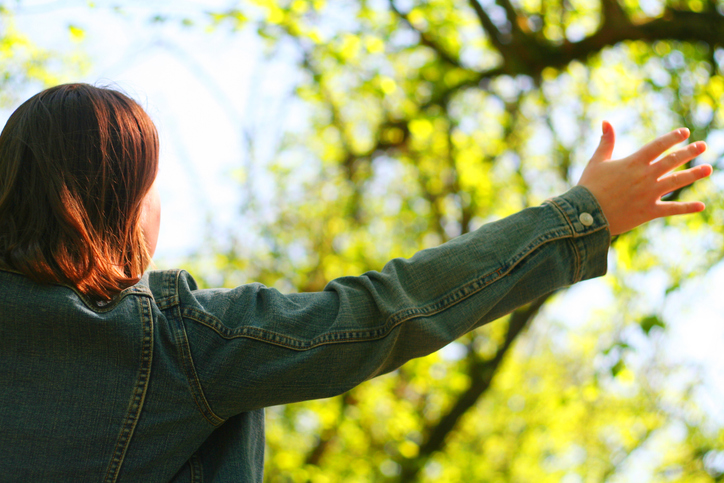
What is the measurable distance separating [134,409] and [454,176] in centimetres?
367

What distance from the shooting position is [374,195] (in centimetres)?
463

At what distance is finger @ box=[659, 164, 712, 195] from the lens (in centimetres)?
105

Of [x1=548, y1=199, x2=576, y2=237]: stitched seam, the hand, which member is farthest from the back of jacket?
the hand

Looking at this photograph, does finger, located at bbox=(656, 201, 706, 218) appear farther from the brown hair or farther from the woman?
the brown hair

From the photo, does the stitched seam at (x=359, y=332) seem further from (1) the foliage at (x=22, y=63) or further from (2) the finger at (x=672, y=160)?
(1) the foliage at (x=22, y=63)

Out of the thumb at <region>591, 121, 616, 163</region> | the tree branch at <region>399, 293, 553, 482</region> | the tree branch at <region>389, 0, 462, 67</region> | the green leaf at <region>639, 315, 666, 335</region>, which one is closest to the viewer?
the thumb at <region>591, 121, 616, 163</region>

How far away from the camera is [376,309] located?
3.14ft

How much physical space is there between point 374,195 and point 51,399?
3.89 m

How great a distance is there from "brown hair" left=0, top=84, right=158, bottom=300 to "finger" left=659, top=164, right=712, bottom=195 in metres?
0.94

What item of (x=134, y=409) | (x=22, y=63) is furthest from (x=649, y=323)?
(x=22, y=63)

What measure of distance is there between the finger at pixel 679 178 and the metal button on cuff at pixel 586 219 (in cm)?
15

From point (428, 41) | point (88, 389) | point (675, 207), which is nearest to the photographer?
point (88, 389)

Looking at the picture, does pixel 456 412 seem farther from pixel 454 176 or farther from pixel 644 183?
pixel 644 183

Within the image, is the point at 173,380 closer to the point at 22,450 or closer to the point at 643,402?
the point at 22,450
